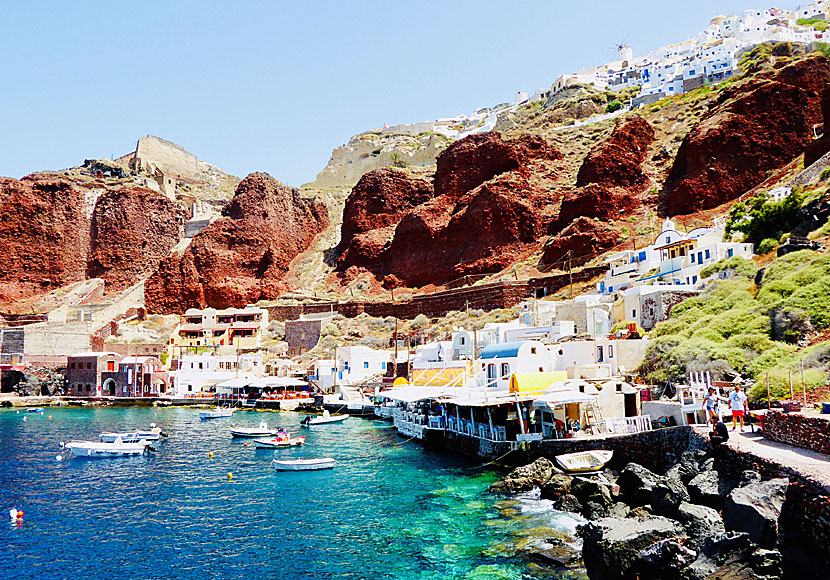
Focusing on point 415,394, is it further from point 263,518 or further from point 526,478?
point 263,518

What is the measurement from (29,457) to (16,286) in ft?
265

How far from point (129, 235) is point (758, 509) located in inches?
4494

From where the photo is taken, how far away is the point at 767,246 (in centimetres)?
4141

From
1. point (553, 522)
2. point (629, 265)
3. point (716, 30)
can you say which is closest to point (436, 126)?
point (716, 30)

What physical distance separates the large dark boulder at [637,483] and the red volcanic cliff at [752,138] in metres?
55.4

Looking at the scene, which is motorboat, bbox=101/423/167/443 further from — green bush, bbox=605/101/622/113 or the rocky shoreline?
green bush, bbox=605/101/622/113

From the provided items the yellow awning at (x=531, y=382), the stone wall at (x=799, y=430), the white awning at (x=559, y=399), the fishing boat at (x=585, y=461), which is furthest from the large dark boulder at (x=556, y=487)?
the yellow awning at (x=531, y=382)

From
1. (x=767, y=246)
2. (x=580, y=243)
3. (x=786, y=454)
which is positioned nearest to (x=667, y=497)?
(x=786, y=454)

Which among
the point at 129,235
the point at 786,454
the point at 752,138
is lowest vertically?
the point at 786,454

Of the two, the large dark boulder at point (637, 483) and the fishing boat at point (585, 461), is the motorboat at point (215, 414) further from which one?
the large dark boulder at point (637, 483)

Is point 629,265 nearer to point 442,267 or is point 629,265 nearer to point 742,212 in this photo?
point 742,212

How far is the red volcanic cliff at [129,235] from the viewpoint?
356ft

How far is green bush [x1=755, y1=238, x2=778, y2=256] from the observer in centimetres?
4112

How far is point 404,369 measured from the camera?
60.3 meters
